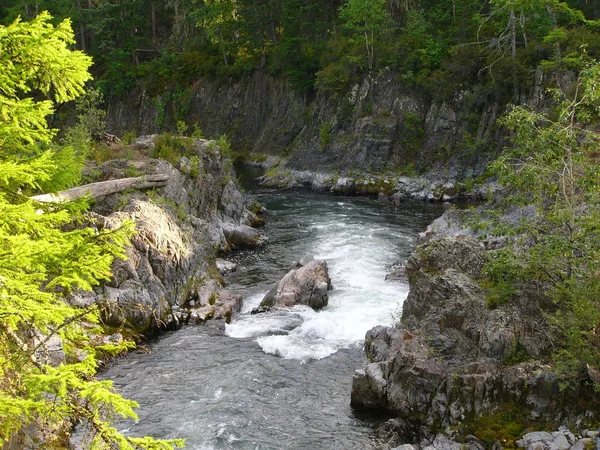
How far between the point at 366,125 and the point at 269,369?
36674 millimetres

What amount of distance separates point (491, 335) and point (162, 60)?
6586 centimetres

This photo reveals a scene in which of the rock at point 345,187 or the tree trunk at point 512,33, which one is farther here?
the rock at point 345,187

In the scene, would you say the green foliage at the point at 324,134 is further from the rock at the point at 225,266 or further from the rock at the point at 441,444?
the rock at the point at 441,444

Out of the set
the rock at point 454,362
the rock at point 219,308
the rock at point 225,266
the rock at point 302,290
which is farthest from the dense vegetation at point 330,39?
the rock at point 219,308

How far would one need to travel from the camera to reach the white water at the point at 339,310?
1927 centimetres

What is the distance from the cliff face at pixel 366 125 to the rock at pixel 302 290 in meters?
25.1

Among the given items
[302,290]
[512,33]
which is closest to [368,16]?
[512,33]

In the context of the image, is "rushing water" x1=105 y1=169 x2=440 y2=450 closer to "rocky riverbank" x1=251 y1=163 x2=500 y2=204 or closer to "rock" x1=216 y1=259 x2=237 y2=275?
"rock" x1=216 y1=259 x2=237 y2=275

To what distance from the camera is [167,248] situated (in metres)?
22.7

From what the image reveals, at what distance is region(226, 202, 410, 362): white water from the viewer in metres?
19.3

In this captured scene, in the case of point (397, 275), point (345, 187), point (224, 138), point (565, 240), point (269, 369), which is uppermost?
point (224, 138)

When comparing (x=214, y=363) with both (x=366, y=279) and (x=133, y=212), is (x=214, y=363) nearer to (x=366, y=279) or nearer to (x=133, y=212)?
(x=133, y=212)

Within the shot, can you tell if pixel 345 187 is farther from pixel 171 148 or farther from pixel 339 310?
pixel 339 310

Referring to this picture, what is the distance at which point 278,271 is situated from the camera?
2772 centimetres
